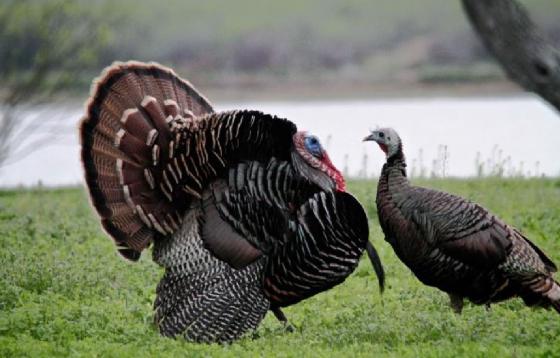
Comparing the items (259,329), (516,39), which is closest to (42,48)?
(259,329)

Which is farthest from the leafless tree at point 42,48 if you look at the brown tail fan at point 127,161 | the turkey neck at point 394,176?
the turkey neck at point 394,176

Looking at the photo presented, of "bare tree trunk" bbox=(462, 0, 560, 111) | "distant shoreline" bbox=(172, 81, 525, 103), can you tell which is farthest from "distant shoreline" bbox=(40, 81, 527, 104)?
"bare tree trunk" bbox=(462, 0, 560, 111)

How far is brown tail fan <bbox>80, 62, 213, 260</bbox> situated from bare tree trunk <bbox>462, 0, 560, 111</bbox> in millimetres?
2322

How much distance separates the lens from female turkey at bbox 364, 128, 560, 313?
23.2 feet

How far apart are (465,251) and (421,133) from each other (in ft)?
44.5

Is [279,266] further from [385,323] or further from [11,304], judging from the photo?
[11,304]

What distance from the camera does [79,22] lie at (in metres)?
16.6

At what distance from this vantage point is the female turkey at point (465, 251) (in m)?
7.08

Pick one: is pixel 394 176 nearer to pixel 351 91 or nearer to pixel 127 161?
pixel 127 161

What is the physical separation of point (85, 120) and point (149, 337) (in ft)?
4.81

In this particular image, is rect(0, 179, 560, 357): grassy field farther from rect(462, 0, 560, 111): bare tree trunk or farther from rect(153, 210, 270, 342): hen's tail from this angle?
rect(462, 0, 560, 111): bare tree trunk

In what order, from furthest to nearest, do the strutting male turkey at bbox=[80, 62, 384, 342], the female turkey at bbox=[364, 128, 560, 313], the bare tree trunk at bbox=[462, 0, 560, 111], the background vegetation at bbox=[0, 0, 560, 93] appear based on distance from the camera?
1. the background vegetation at bbox=[0, 0, 560, 93]
2. the female turkey at bbox=[364, 128, 560, 313]
3. the strutting male turkey at bbox=[80, 62, 384, 342]
4. the bare tree trunk at bbox=[462, 0, 560, 111]

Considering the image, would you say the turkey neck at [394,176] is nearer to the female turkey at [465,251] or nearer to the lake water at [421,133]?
the female turkey at [465,251]

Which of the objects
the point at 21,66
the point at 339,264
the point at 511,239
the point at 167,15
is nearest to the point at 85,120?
the point at 339,264
